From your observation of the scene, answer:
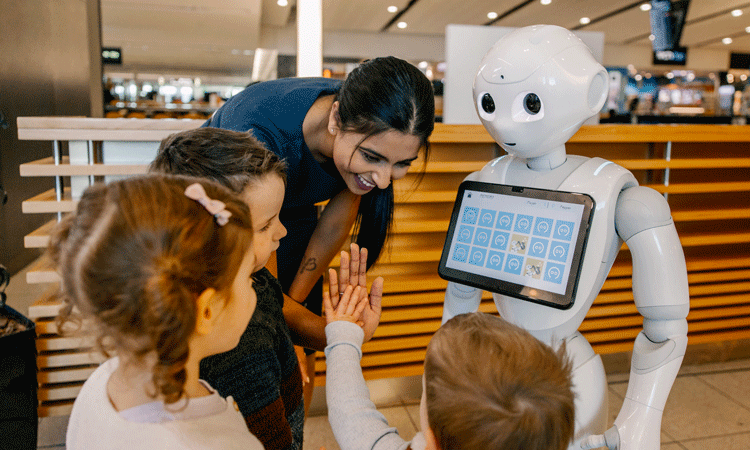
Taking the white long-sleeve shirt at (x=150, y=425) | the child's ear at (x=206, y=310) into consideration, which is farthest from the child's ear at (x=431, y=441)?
the child's ear at (x=206, y=310)

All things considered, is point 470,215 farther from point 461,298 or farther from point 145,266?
point 145,266

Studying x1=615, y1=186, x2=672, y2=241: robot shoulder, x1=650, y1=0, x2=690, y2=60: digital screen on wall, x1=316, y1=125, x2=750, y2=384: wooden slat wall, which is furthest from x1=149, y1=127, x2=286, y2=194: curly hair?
x1=650, y1=0, x2=690, y2=60: digital screen on wall

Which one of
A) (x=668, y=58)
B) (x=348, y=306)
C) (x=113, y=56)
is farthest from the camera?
(x=668, y=58)

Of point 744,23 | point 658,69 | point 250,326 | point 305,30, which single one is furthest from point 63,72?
point 658,69

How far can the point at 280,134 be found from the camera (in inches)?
50.8

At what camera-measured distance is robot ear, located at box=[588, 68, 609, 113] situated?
1.20 metres

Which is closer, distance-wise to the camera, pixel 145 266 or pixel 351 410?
pixel 145 266

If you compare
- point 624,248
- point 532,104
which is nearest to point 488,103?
point 532,104

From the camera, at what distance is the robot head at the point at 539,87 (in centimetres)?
117

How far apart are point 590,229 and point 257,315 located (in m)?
0.73

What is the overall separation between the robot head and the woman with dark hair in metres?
0.16

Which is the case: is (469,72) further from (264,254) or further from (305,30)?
(264,254)

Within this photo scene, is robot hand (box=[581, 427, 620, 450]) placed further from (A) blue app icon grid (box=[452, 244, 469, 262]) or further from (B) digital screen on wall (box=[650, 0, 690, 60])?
(B) digital screen on wall (box=[650, 0, 690, 60])

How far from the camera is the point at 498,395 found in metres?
0.70
